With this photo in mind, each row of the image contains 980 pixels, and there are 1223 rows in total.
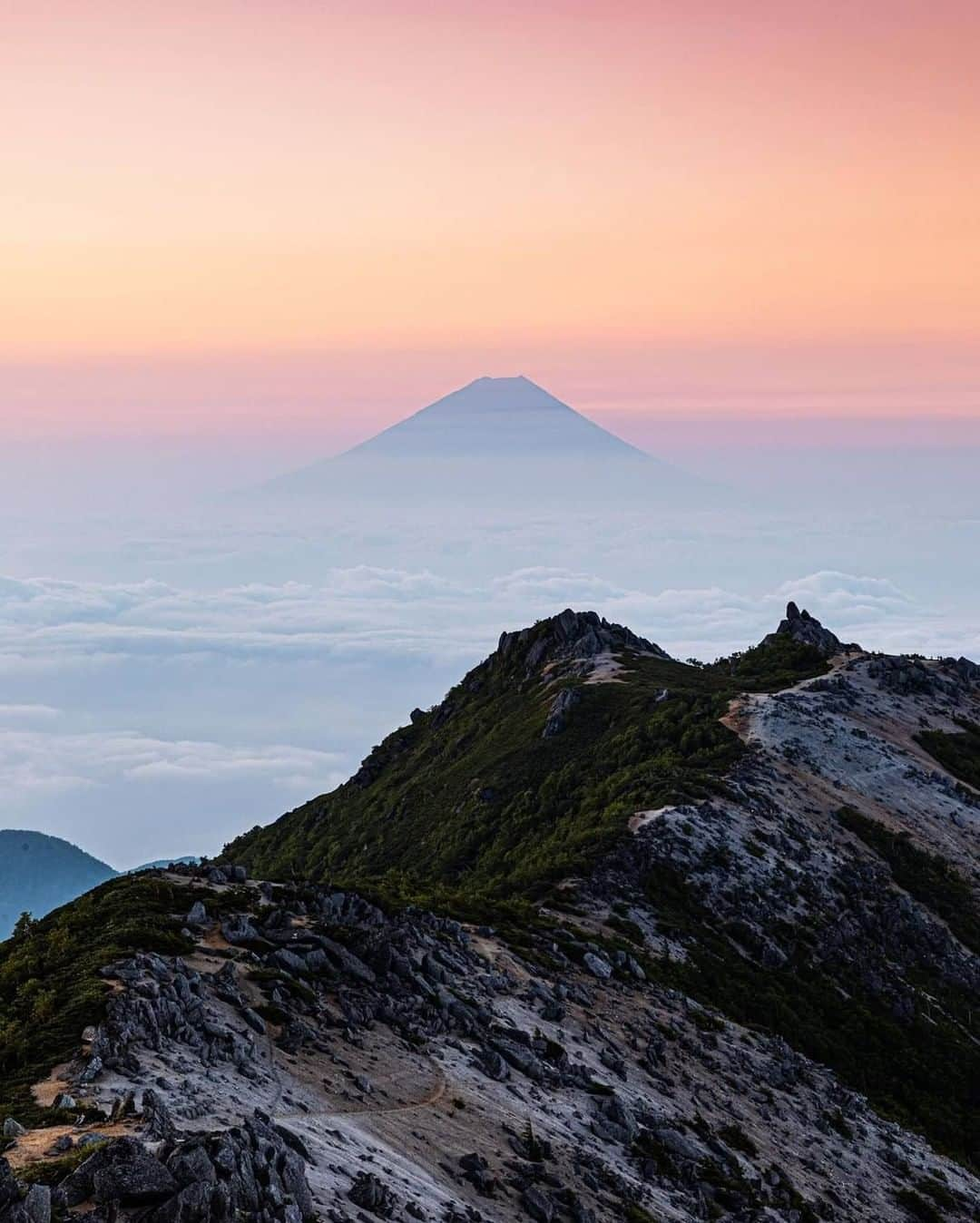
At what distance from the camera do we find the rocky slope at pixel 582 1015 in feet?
91.5

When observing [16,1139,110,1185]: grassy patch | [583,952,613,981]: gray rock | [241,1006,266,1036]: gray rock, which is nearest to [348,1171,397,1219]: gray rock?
[16,1139,110,1185]: grassy patch

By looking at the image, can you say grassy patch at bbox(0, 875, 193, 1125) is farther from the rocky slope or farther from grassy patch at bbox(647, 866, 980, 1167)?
grassy patch at bbox(647, 866, 980, 1167)

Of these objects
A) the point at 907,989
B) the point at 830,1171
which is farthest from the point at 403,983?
the point at 907,989

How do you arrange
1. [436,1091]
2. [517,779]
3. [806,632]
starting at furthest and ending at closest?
1. [806,632]
2. [517,779]
3. [436,1091]

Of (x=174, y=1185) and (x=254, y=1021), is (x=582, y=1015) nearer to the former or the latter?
(x=254, y=1021)

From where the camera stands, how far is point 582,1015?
147 feet

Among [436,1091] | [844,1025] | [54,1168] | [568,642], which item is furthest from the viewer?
[568,642]

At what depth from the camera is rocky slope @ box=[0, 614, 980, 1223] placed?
91.5 feet

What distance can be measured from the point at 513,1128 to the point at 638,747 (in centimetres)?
5061

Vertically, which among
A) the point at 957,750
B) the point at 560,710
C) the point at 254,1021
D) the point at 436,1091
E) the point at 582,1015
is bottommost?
the point at 582,1015

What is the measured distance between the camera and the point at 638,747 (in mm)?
83500

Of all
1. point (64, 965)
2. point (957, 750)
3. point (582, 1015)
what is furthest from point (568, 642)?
point (64, 965)

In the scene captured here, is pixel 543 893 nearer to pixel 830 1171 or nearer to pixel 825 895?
pixel 825 895

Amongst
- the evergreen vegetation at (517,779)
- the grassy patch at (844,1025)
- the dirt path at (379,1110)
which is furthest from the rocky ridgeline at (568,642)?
the dirt path at (379,1110)
